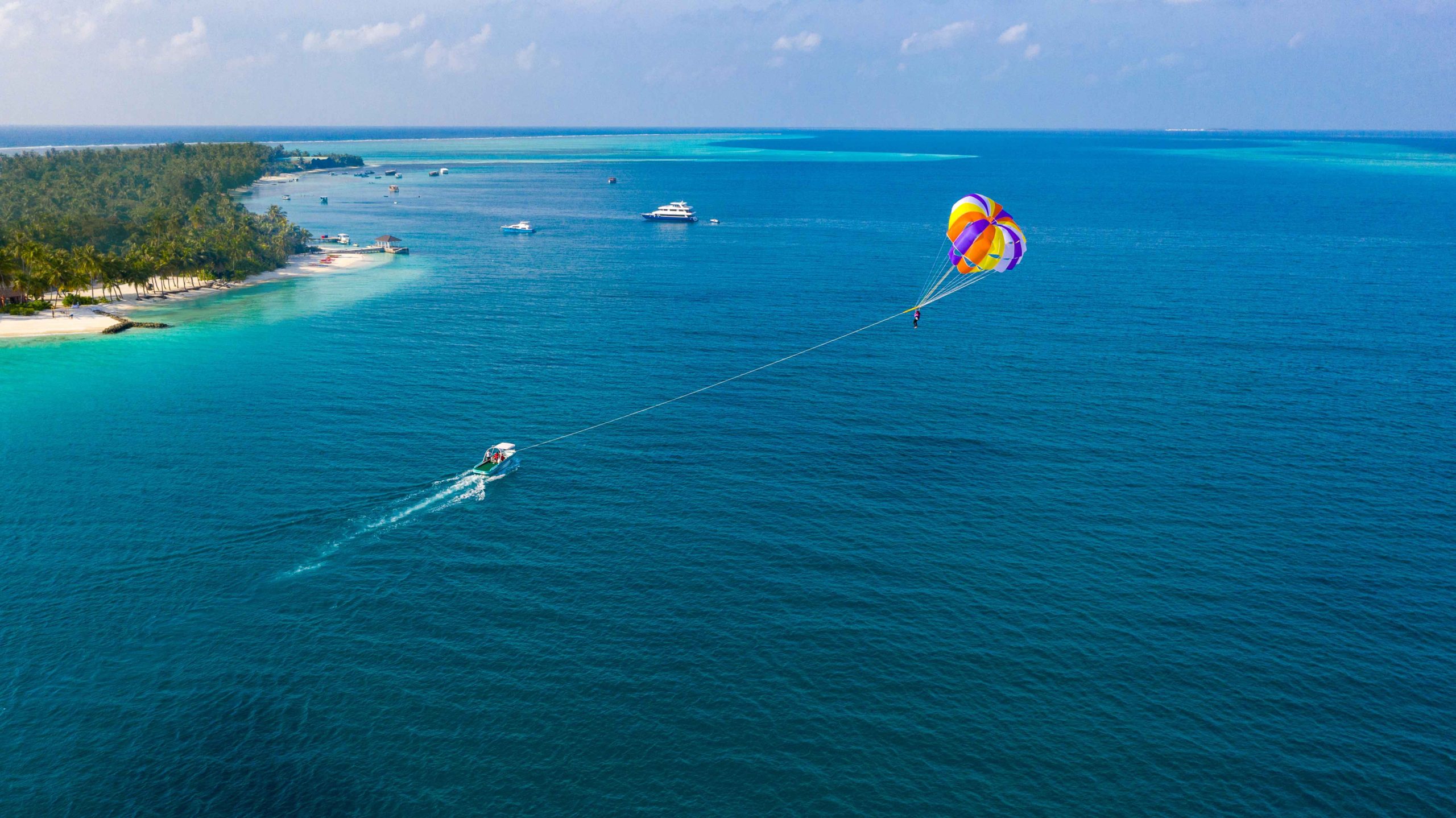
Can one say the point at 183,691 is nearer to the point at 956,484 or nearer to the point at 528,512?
the point at 528,512

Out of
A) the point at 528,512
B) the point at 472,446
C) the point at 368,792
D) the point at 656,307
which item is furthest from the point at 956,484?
the point at 656,307

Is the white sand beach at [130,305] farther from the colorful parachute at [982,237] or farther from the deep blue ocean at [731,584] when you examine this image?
the colorful parachute at [982,237]

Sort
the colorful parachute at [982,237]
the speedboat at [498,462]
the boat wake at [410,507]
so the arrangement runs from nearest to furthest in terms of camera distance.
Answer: the boat wake at [410,507] < the speedboat at [498,462] < the colorful parachute at [982,237]

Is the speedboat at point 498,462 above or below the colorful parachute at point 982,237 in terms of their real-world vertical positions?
below

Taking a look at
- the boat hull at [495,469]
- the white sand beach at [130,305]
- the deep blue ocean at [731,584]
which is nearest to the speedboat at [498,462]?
the boat hull at [495,469]

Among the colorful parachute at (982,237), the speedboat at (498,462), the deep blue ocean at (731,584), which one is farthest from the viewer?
the colorful parachute at (982,237)

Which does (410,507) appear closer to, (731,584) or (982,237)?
(731,584)

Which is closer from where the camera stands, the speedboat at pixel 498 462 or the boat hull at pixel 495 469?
the boat hull at pixel 495 469
